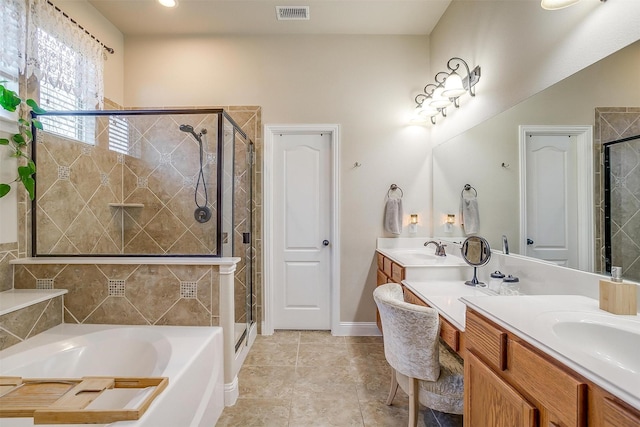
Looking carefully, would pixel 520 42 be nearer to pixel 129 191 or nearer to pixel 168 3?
pixel 168 3

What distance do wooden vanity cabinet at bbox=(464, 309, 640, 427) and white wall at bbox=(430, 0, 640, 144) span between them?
4.12 ft

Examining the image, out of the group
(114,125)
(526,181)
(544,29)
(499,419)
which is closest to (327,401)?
(499,419)

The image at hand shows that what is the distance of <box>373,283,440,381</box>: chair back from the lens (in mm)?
1340

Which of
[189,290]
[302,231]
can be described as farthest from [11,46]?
[302,231]

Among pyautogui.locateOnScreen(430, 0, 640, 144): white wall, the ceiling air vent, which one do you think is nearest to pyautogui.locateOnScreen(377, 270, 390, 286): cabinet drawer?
pyautogui.locateOnScreen(430, 0, 640, 144): white wall

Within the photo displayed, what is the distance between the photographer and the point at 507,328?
3.05 feet

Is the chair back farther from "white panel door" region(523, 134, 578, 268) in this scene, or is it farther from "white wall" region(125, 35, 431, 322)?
"white wall" region(125, 35, 431, 322)

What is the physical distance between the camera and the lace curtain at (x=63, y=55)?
1917 millimetres

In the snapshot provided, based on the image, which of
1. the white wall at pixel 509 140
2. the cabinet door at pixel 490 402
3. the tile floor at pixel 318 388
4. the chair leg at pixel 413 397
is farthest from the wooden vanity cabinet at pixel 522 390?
the white wall at pixel 509 140

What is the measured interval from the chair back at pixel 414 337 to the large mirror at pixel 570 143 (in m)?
0.75

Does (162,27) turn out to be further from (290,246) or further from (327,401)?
(327,401)

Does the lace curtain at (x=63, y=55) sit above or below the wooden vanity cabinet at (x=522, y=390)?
above

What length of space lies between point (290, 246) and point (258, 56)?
2.05 metres

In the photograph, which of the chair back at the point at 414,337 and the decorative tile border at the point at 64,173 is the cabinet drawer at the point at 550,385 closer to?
the chair back at the point at 414,337
